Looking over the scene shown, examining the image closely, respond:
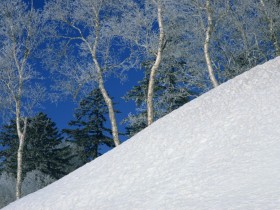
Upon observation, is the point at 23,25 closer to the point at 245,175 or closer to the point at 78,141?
the point at 78,141

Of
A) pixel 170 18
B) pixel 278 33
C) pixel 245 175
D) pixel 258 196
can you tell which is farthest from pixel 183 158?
pixel 278 33

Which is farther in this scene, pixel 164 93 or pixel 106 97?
pixel 164 93

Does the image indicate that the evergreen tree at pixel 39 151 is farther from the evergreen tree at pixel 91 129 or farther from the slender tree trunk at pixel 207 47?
the slender tree trunk at pixel 207 47

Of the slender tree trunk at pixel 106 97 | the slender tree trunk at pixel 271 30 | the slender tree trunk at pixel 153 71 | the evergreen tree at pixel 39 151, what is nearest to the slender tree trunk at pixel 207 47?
the slender tree trunk at pixel 153 71

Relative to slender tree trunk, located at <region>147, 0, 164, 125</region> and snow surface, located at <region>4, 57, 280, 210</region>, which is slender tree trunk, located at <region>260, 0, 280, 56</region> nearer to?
slender tree trunk, located at <region>147, 0, 164, 125</region>

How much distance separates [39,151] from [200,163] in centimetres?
2384

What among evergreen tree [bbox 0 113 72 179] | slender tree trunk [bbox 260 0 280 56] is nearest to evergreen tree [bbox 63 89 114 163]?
evergreen tree [bbox 0 113 72 179]

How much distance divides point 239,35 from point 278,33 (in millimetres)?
1903

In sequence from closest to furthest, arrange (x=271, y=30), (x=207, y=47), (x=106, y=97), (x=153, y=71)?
(x=153, y=71) → (x=207, y=47) → (x=106, y=97) → (x=271, y=30)

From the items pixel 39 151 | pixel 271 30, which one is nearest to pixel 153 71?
pixel 271 30

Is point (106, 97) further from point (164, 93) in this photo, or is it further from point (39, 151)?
point (39, 151)

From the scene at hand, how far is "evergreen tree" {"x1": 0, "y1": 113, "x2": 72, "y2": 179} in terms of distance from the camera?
98.2 ft

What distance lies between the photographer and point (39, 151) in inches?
1198

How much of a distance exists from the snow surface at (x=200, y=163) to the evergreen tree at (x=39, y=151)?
19360 mm
